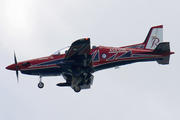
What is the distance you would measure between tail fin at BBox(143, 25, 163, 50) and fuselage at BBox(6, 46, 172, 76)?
2.01 m

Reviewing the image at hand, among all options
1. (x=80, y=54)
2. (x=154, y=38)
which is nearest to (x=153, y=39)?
(x=154, y=38)

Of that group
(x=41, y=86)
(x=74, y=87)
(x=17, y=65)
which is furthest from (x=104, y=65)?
(x=17, y=65)

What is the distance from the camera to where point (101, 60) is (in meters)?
25.3

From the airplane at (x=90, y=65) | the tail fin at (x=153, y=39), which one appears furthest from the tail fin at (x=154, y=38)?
the airplane at (x=90, y=65)

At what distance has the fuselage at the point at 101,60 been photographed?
25.3m

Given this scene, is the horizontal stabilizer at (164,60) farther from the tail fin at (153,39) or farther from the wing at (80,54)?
the wing at (80,54)

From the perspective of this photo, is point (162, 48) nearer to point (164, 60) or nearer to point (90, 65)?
point (164, 60)

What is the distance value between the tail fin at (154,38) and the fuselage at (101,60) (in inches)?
79.0

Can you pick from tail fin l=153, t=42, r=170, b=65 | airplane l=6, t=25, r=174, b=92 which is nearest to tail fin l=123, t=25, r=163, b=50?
airplane l=6, t=25, r=174, b=92

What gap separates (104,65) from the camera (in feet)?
83.3

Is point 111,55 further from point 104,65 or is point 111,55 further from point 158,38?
point 158,38

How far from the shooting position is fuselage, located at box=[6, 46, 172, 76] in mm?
25312

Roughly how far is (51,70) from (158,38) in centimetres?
1019

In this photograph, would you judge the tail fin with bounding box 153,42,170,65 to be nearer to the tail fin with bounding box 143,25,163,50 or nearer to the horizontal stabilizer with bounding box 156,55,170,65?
the horizontal stabilizer with bounding box 156,55,170,65
